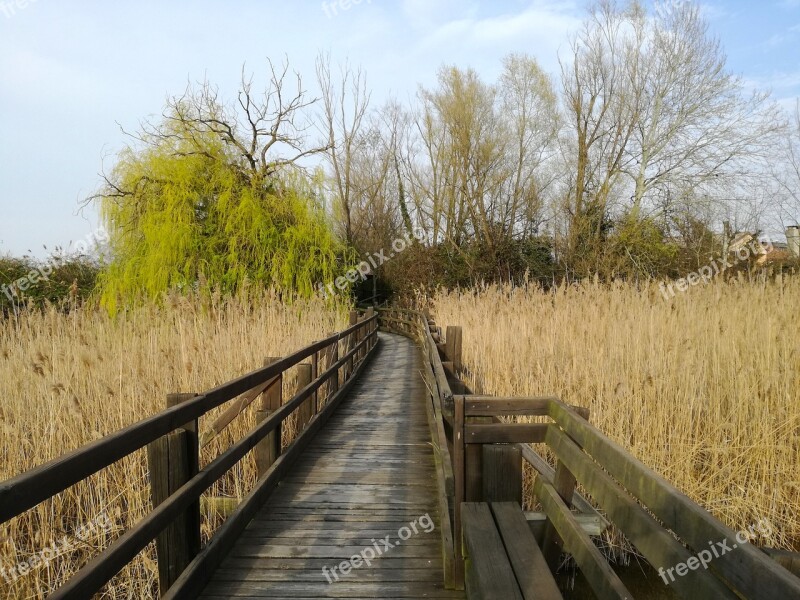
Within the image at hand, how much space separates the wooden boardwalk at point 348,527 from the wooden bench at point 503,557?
735mm

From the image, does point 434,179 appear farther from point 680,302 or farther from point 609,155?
point 680,302

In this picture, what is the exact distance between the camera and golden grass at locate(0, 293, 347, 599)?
3141 millimetres

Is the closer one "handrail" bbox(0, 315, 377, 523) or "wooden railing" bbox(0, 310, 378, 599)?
"handrail" bbox(0, 315, 377, 523)

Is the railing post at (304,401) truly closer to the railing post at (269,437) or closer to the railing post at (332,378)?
the railing post at (269,437)

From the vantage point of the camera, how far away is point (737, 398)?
15.3 feet

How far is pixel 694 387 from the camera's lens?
450cm

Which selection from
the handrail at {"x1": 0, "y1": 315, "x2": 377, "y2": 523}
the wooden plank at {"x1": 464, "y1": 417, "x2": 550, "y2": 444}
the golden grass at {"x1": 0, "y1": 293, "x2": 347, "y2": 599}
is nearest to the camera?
the handrail at {"x1": 0, "y1": 315, "x2": 377, "y2": 523}

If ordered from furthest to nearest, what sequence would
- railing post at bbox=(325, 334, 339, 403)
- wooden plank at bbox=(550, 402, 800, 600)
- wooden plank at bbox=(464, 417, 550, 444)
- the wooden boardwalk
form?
railing post at bbox=(325, 334, 339, 403), the wooden boardwalk, wooden plank at bbox=(464, 417, 550, 444), wooden plank at bbox=(550, 402, 800, 600)

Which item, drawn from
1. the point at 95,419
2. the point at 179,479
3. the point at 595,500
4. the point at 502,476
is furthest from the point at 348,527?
the point at 95,419

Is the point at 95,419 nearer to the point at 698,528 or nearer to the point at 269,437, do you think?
the point at 269,437

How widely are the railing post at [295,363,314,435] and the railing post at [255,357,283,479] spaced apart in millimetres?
922

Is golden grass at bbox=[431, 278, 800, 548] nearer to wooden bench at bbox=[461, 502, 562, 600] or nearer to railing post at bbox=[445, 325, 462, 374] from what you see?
railing post at bbox=[445, 325, 462, 374]

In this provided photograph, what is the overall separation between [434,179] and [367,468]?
23.6m

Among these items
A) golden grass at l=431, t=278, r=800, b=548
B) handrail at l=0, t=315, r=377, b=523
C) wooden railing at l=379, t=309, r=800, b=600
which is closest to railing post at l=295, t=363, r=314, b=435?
golden grass at l=431, t=278, r=800, b=548
